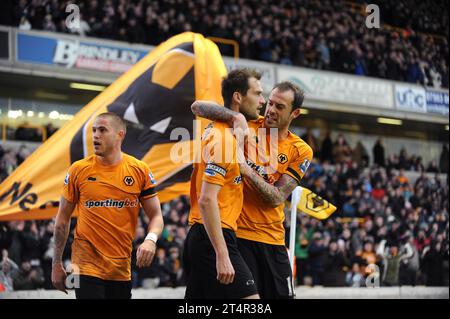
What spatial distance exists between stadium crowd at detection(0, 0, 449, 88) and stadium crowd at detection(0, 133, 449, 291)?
3.41 metres

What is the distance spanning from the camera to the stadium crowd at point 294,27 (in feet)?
69.6

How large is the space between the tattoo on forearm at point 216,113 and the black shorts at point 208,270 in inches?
30.6

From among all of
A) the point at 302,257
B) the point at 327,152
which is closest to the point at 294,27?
the point at 327,152

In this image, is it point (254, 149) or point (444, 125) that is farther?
point (444, 125)

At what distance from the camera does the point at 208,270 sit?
16.9ft

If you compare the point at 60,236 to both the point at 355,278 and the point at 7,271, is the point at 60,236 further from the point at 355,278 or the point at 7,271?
the point at 355,278

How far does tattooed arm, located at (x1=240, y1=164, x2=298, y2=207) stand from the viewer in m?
5.43

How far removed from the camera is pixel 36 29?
66.1 ft

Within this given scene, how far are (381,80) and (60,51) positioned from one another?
41.8ft

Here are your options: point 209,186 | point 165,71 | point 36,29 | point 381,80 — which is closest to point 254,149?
point 209,186

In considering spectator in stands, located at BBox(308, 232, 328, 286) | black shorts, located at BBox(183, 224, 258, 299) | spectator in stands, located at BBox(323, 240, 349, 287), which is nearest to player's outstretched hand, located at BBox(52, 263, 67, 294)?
black shorts, located at BBox(183, 224, 258, 299)

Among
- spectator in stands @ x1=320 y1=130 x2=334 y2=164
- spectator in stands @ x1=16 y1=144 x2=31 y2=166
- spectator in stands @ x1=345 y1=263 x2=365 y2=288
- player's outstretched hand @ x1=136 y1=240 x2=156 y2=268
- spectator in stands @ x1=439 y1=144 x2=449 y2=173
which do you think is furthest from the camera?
spectator in stands @ x1=439 y1=144 x2=449 y2=173

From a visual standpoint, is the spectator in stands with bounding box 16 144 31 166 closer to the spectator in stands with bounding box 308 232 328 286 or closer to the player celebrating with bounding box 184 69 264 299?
the spectator in stands with bounding box 308 232 328 286
